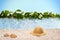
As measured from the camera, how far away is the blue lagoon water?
1.46 meters

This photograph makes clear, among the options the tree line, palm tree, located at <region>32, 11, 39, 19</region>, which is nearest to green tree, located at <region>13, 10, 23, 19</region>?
the tree line

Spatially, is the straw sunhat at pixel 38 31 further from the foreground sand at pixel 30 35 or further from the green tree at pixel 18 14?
the green tree at pixel 18 14

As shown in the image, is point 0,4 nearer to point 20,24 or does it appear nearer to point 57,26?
point 20,24

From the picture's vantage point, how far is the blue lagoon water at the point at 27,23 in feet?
4.80

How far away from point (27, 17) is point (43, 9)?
16 centimetres

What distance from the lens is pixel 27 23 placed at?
1.48m

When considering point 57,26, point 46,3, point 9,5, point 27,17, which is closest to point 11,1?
point 9,5

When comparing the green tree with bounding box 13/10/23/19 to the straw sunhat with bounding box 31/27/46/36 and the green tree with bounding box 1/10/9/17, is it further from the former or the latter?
the straw sunhat with bounding box 31/27/46/36

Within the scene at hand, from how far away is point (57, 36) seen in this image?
142 cm

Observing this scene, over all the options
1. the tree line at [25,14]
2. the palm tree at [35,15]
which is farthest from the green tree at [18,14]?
the palm tree at [35,15]

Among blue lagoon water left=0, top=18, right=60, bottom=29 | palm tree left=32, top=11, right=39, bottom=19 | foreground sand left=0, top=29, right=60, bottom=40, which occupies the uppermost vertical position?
palm tree left=32, top=11, right=39, bottom=19

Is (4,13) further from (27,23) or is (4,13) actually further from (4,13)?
(27,23)

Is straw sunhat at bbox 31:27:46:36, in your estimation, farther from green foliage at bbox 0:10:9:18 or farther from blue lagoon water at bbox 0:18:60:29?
green foliage at bbox 0:10:9:18

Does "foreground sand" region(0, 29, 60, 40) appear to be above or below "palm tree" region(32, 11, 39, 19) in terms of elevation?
below
